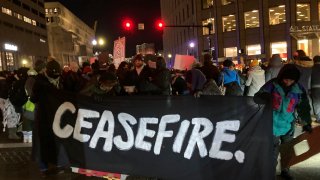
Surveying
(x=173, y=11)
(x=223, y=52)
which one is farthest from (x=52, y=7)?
(x=223, y=52)

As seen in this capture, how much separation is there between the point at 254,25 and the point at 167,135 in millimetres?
42052

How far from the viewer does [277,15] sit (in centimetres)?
4359

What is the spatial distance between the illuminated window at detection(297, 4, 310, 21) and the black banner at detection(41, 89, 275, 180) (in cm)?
3976

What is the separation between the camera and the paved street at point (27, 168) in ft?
21.8

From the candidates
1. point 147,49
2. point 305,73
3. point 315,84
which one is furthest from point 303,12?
point 315,84

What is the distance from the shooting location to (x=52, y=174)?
707 cm

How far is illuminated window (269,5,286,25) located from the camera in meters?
43.0

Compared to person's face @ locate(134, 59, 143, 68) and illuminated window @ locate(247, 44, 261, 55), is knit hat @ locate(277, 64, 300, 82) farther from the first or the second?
illuminated window @ locate(247, 44, 261, 55)

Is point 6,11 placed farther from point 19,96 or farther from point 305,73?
point 305,73

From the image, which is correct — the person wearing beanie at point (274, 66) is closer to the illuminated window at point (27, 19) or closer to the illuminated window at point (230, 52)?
the illuminated window at point (230, 52)

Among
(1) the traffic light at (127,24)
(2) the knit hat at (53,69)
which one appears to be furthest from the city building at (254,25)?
(2) the knit hat at (53,69)

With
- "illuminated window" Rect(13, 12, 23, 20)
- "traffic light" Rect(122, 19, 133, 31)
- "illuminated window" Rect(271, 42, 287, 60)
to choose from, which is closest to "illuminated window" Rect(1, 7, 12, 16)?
"illuminated window" Rect(13, 12, 23, 20)

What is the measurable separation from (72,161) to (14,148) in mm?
4237

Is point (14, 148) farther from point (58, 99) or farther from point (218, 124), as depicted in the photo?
point (218, 124)
